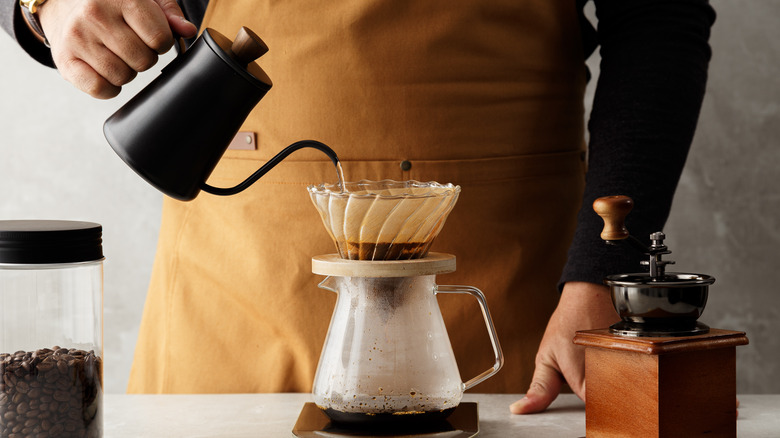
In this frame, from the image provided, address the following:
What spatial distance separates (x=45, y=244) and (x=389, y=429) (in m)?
0.37

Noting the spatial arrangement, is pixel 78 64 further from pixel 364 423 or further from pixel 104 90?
pixel 364 423

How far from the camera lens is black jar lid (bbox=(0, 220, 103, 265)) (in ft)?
2.39

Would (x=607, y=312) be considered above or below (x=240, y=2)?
below

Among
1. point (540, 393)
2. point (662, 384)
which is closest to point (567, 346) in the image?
point (540, 393)

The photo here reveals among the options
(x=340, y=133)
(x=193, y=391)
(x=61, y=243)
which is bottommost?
(x=193, y=391)

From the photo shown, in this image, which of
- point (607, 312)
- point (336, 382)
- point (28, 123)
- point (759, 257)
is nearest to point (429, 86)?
point (607, 312)

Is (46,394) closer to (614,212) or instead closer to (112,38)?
(112,38)

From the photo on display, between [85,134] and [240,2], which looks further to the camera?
[85,134]

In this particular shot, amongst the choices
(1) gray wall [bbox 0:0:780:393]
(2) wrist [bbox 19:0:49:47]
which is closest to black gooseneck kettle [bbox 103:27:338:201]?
(2) wrist [bbox 19:0:49:47]

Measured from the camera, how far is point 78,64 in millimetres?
884

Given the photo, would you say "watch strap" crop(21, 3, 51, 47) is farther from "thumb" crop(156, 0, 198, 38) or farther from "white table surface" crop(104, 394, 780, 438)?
"white table surface" crop(104, 394, 780, 438)

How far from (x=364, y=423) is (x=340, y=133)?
535 millimetres

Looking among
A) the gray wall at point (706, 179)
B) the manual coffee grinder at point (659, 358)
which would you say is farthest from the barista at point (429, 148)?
the gray wall at point (706, 179)

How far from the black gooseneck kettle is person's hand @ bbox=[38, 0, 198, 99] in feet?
0.29
